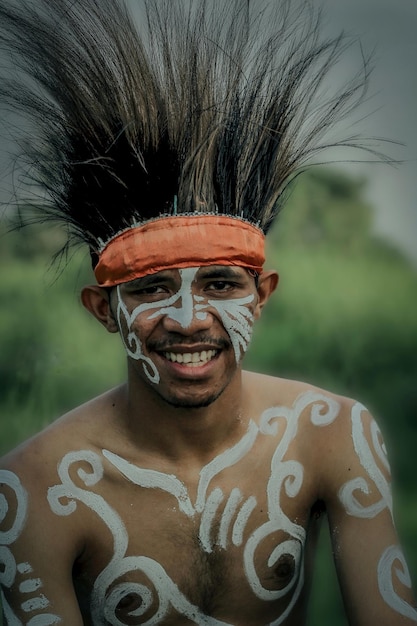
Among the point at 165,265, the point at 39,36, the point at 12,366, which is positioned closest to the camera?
the point at 165,265

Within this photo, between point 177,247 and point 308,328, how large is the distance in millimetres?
2678

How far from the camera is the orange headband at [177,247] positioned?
2.86m

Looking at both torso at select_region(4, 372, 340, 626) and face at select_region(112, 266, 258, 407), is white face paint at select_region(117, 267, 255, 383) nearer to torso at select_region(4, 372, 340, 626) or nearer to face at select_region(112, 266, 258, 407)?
face at select_region(112, 266, 258, 407)

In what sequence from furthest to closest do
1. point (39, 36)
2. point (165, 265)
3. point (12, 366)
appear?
point (12, 366) → point (39, 36) → point (165, 265)

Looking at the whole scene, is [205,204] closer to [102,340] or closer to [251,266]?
[251,266]

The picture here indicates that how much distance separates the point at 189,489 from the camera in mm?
3100

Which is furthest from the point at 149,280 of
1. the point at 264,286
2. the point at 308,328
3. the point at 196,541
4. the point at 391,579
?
the point at 308,328

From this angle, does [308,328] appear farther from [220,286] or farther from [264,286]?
[220,286]

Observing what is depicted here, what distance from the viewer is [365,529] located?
306 cm

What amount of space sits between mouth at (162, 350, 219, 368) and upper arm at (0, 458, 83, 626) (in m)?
0.50

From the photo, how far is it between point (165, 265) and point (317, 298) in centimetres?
269

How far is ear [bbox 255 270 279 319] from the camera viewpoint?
10.1ft

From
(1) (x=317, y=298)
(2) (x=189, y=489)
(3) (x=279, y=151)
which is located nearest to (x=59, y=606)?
(2) (x=189, y=489)

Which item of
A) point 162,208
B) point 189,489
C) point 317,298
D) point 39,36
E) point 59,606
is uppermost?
point 39,36
